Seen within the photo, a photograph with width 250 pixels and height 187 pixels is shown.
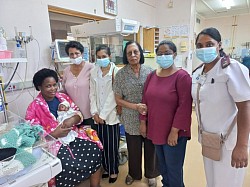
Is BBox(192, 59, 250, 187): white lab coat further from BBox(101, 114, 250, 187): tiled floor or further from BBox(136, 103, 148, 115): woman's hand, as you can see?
BBox(101, 114, 250, 187): tiled floor

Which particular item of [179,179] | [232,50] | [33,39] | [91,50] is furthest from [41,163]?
[232,50]

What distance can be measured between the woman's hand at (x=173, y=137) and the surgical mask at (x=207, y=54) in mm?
525

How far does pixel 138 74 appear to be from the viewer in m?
1.67

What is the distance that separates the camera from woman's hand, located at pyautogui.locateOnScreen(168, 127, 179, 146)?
4.44ft

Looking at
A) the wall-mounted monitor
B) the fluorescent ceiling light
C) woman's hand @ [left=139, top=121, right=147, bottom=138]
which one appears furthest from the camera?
the fluorescent ceiling light

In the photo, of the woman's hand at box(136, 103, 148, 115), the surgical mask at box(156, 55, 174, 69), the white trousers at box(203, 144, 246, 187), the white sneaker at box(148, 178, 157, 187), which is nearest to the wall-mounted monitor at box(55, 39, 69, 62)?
the woman's hand at box(136, 103, 148, 115)

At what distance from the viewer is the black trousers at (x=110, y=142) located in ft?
6.18

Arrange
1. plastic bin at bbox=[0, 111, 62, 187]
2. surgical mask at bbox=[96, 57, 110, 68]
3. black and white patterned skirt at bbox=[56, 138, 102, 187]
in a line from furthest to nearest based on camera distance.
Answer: surgical mask at bbox=[96, 57, 110, 68], black and white patterned skirt at bbox=[56, 138, 102, 187], plastic bin at bbox=[0, 111, 62, 187]

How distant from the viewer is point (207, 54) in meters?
1.15

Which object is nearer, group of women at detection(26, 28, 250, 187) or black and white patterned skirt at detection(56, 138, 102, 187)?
group of women at detection(26, 28, 250, 187)

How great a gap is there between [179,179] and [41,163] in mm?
1054

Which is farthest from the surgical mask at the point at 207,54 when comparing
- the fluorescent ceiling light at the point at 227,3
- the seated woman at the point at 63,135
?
the fluorescent ceiling light at the point at 227,3

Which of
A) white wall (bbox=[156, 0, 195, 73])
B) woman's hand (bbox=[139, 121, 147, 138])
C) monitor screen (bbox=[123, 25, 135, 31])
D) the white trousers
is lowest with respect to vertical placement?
the white trousers

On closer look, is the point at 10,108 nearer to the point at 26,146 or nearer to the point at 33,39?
the point at 33,39
